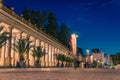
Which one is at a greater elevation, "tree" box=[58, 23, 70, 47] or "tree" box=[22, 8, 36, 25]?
"tree" box=[22, 8, 36, 25]

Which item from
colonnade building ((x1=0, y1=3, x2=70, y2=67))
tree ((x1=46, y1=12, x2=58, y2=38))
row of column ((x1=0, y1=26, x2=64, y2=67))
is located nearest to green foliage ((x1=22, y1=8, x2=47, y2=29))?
tree ((x1=46, y1=12, x2=58, y2=38))

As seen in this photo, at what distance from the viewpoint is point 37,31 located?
60906mm

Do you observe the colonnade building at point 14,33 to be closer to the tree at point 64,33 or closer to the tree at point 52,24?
the tree at point 52,24

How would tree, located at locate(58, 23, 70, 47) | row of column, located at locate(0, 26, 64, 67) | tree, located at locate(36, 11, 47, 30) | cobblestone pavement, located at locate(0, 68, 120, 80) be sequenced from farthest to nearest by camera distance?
tree, located at locate(58, 23, 70, 47)
tree, located at locate(36, 11, 47, 30)
row of column, located at locate(0, 26, 64, 67)
cobblestone pavement, located at locate(0, 68, 120, 80)

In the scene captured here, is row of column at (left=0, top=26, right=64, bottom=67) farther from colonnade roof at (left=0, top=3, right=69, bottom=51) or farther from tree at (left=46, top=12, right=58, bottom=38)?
tree at (left=46, top=12, right=58, bottom=38)

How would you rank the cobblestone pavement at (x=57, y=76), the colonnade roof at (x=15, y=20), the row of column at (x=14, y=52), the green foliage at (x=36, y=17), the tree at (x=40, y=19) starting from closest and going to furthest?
the cobblestone pavement at (x=57, y=76), the colonnade roof at (x=15, y=20), the row of column at (x=14, y=52), the green foliage at (x=36, y=17), the tree at (x=40, y=19)

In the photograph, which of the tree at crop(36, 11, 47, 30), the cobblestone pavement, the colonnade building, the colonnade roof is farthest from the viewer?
the tree at crop(36, 11, 47, 30)

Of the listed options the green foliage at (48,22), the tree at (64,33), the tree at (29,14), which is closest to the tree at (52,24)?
the green foliage at (48,22)

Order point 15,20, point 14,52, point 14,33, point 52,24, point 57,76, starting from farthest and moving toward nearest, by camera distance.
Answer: point 52,24, point 14,33, point 14,52, point 15,20, point 57,76

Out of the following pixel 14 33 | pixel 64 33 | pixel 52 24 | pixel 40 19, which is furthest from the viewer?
pixel 64 33

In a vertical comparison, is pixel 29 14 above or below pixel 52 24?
above

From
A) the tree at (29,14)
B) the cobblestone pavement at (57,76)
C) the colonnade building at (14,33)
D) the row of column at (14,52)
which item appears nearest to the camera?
the cobblestone pavement at (57,76)

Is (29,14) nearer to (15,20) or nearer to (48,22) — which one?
(48,22)

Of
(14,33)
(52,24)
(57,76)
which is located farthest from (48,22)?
(57,76)
